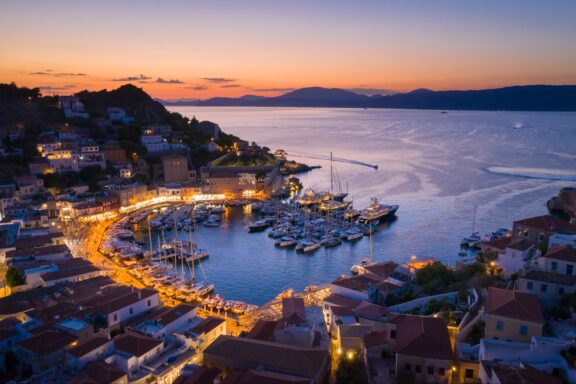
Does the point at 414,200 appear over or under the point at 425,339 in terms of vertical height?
under

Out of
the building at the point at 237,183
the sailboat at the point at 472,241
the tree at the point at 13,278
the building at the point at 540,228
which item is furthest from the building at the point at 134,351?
the building at the point at 237,183

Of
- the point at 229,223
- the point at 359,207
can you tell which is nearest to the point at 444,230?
the point at 359,207

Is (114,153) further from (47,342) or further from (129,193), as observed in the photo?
(47,342)

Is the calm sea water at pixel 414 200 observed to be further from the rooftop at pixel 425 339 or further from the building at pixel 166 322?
the rooftop at pixel 425 339

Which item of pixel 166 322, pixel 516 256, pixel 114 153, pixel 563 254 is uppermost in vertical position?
pixel 114 153

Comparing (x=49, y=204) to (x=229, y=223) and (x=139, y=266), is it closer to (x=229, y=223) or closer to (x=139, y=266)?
(x=139, y=266)

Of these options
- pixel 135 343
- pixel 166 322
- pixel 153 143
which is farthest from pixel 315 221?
pixel 153 143

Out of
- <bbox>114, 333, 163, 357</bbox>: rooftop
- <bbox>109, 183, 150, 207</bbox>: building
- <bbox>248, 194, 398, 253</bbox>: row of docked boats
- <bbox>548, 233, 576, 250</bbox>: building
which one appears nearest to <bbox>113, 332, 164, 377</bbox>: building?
<bbox>114, 333, 163, 357</bbox>: rooftop
